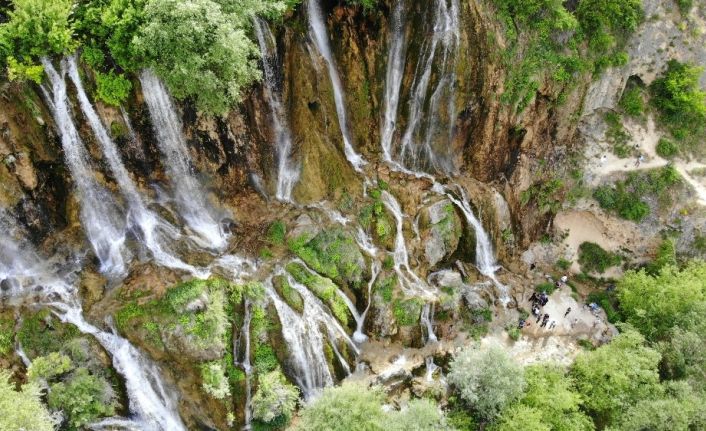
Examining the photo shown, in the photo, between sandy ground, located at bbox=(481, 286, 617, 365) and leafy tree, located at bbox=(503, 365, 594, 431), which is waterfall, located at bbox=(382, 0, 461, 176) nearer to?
sandy ground, located at bbox=(481, 286, 617, 365)

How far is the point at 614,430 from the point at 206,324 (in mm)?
17624

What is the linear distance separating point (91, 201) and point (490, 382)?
18620mm

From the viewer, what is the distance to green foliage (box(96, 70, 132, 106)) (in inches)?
725

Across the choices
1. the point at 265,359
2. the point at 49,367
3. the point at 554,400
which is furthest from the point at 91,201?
the point at 554,400

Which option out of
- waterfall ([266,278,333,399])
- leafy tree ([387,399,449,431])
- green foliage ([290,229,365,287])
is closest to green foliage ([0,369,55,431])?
waterfall ([266,278,333,399])

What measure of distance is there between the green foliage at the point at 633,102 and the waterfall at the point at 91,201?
103ft

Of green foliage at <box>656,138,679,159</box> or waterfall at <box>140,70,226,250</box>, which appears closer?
waterfall at <box>140,70,226,250</box>

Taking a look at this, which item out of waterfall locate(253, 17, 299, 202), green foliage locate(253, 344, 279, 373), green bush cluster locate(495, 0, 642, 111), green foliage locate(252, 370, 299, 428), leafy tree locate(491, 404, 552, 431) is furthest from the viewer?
green bush cluster locate(495, 0, 642, 111)

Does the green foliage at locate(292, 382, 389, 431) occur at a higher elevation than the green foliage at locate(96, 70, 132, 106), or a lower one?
lower

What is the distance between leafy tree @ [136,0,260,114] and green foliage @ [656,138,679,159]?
88.9 feet

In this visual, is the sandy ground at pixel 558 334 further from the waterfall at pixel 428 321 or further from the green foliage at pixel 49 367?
the green foliage at pixel 49 367

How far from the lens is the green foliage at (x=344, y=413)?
57.6 ft

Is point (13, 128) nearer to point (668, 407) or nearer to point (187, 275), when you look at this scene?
point (187, 275)

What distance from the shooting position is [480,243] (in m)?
28.4
